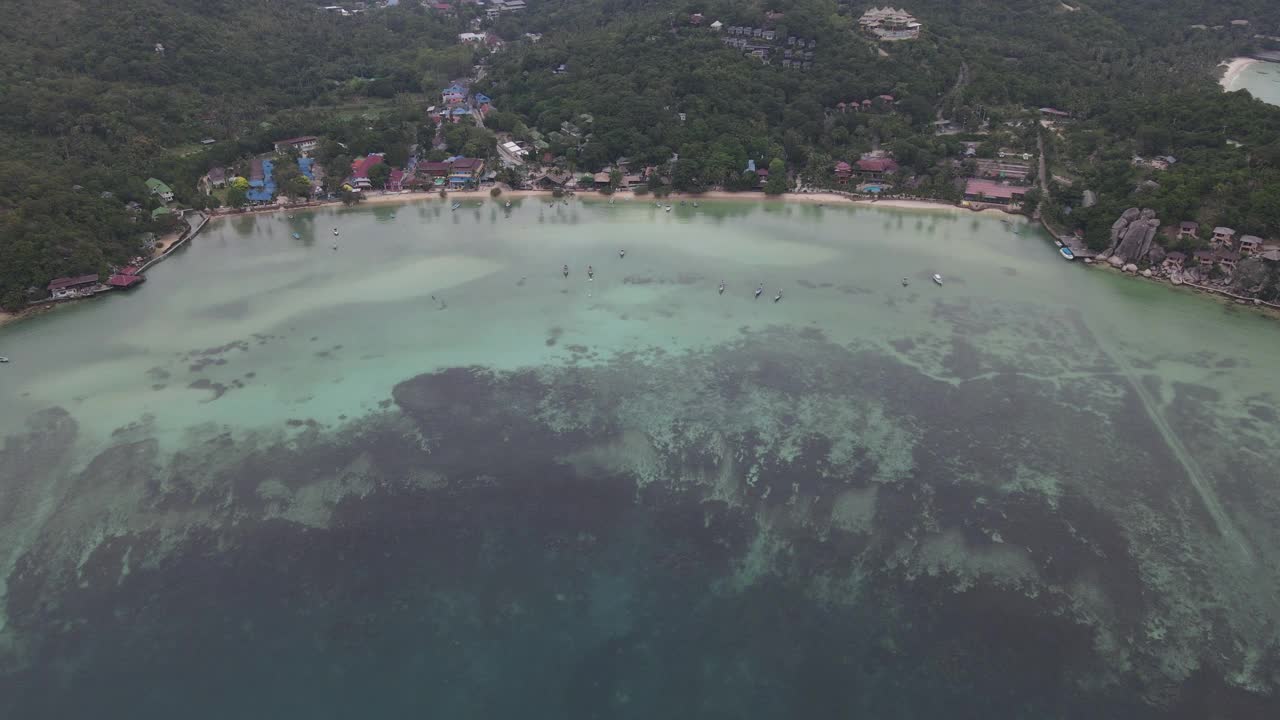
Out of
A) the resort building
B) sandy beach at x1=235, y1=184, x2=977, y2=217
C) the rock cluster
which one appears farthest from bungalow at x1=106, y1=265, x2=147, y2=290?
the resort building

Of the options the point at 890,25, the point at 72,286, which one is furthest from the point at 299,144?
the point at 890,25

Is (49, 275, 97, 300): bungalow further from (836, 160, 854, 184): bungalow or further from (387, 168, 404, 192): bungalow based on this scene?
(836, 160, 854, 184): bungalow

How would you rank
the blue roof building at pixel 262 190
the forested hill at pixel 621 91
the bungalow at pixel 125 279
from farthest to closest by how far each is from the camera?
the blue roof building at pixel 262 190
the forested hill at pixel 621 91
the bungalow at pixel 125 279

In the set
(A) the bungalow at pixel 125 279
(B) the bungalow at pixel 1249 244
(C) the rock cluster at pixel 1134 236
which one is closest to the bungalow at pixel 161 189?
(A) the bungalow at pixel 125 279

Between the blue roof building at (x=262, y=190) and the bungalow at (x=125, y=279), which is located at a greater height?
the blue roof building at (x=262, y=190)

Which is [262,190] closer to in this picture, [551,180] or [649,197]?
[551,180]

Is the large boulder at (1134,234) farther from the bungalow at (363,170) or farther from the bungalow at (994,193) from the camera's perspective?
the bungalow at (363,170)

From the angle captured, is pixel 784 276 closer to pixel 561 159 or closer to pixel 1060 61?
pixel 561 159
